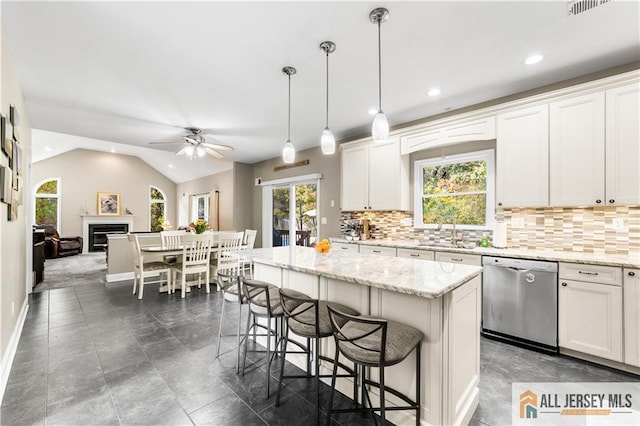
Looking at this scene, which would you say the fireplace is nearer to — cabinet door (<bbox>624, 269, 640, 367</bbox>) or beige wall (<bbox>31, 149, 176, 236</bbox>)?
beige wall (<bbox>31, 149, 176, 236</bbox>)

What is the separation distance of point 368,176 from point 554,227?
232 centimetres

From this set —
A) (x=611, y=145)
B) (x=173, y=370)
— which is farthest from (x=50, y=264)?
(x=611, y=145)

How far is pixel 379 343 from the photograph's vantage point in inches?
58.2

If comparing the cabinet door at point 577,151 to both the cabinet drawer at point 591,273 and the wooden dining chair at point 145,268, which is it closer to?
the cabinet drawer at point 591,273

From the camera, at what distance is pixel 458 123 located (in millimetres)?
3465

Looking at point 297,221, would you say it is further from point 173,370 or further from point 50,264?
point 50,264

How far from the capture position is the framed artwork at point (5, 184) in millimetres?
2066

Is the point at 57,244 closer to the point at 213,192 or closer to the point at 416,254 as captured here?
the point at 213,192

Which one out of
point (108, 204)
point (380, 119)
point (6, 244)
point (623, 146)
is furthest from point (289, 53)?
point (108, 204)

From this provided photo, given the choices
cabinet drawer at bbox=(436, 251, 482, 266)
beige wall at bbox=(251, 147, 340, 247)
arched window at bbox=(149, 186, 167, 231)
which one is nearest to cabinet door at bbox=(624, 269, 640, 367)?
cabinet drawer at bbox=(436, 251, 482, 266)

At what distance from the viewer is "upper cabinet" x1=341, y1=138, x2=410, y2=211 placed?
406 centimetres

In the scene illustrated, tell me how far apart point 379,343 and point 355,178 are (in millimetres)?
3309

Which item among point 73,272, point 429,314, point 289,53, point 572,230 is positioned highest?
point 289,53

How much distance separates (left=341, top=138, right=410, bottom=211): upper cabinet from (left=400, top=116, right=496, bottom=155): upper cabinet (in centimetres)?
21
